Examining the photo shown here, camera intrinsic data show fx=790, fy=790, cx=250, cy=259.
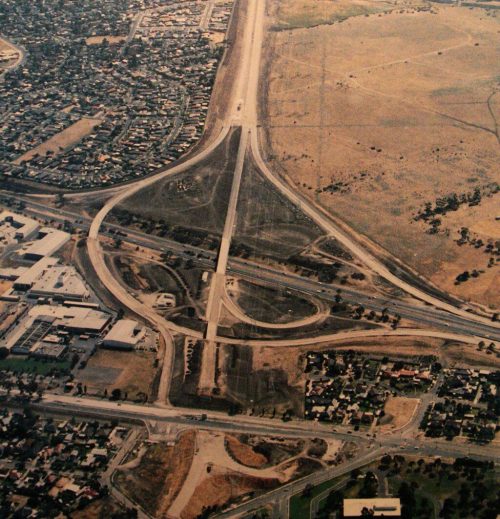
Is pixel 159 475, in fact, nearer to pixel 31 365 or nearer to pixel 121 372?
pixel 121 372

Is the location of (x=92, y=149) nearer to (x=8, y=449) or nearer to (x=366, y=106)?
(x=366, y=106)

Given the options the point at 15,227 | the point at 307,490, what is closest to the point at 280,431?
the point at 307,490

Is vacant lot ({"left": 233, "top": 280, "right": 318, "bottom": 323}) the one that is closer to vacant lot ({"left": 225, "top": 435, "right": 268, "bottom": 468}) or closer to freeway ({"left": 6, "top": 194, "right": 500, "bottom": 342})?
freeway ({"left": 6, "top": 194, "right": 500, "bottom": 342})

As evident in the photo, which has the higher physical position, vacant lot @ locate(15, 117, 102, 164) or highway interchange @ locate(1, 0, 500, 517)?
vacant lot @ locate(15, 117, 102, 164)

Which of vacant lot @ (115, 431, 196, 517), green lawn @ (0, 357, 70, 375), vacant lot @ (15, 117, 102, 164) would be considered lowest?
vacant lot @ (115, 431, 196, 517)

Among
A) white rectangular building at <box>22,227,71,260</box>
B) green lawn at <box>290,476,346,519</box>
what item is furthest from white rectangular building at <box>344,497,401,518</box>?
white rectangular building at <box>22,227,71,260</box>
